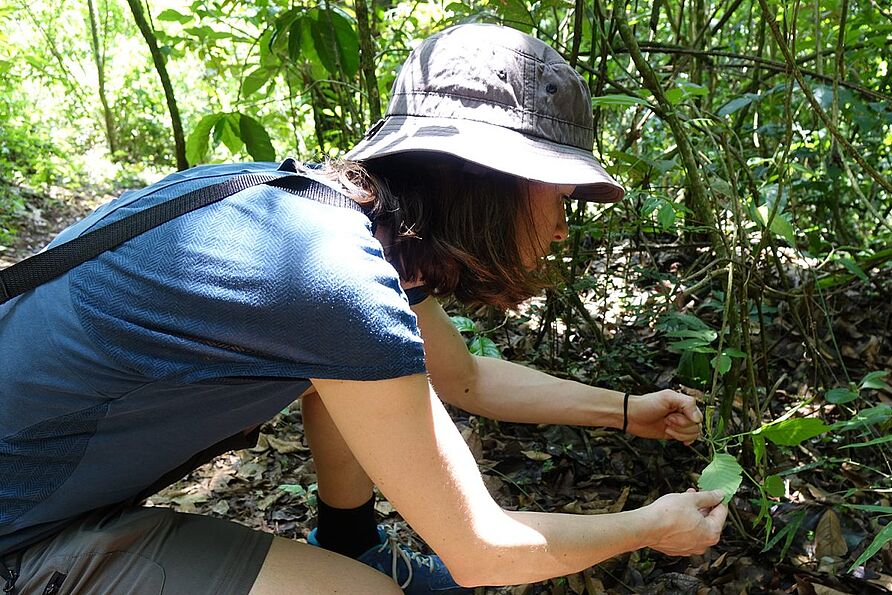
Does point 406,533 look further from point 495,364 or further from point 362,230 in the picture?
point 362,230

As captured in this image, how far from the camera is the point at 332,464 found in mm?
1570

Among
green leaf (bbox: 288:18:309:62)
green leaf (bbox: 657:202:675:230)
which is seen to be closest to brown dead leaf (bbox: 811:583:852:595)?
green leaf (bbox: 657:202:675:230)

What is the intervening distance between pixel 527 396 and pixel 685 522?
494mm

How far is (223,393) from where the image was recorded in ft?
3.47

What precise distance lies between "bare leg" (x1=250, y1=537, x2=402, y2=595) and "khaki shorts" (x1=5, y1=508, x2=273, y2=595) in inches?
0.8

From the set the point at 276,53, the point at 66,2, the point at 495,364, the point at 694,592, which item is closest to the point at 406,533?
the point at 495,364

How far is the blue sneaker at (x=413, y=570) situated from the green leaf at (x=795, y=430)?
67 centimetres

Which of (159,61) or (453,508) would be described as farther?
(159,61)

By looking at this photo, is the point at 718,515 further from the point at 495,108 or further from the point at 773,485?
the point at 495,108

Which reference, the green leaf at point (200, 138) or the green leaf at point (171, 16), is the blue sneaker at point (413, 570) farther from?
the green leaf at point (171, 16)

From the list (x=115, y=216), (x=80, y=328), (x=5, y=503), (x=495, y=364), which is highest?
(x=115, y=216)

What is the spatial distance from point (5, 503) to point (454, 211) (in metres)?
0.76

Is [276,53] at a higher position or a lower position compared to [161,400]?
higher

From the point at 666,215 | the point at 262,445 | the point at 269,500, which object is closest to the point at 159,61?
the point at 262,445
